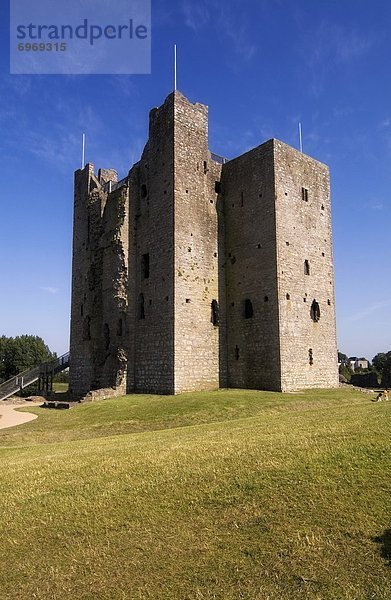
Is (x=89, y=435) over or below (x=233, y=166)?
below

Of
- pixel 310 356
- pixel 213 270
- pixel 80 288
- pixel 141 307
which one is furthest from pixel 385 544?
pixel 80 288

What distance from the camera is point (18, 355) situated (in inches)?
2520

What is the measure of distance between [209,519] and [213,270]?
2357cm

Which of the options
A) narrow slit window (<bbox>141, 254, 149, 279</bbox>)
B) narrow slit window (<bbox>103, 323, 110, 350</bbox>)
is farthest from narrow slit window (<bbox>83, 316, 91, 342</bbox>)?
narrow slit window (<bbox>141, 254, 149, 279</bbox>)

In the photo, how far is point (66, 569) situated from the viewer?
5879 mm

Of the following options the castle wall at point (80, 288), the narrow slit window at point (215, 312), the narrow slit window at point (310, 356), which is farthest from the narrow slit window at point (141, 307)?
the narrow slit window at point (310, 356)

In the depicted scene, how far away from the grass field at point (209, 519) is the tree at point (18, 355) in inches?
2198

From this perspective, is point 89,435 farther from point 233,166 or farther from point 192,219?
point 233,166

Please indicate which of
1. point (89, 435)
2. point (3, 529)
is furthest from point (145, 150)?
point (3, 529)

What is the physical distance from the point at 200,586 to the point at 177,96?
28843 millimetres

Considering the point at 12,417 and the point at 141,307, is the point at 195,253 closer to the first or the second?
the point at 141,307

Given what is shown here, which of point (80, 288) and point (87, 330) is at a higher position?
point (80, 288)

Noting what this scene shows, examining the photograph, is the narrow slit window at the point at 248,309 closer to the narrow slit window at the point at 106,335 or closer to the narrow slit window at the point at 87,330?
the narrow slit window at the point at 106,335

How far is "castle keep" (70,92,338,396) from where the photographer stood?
27.5m
